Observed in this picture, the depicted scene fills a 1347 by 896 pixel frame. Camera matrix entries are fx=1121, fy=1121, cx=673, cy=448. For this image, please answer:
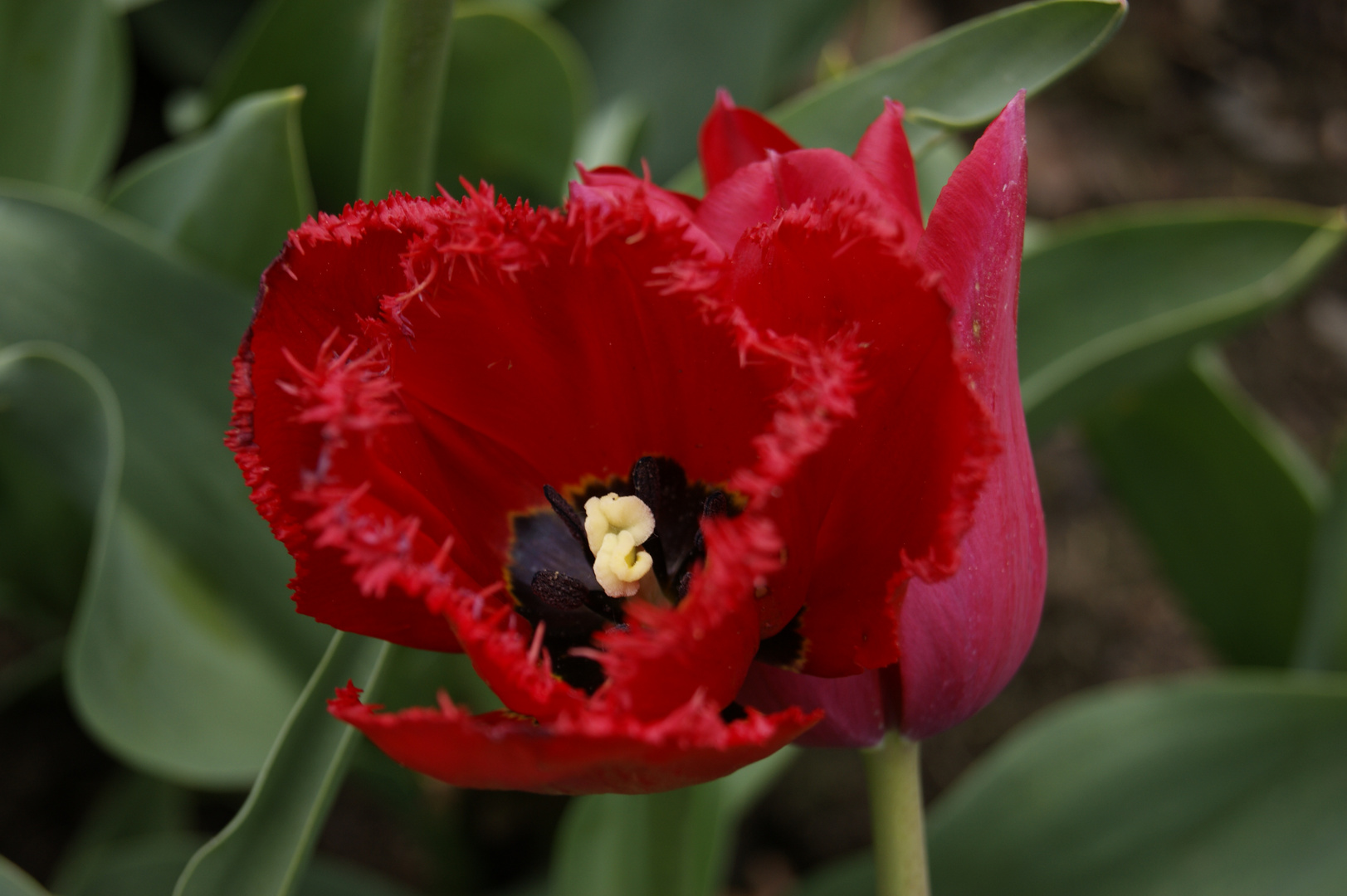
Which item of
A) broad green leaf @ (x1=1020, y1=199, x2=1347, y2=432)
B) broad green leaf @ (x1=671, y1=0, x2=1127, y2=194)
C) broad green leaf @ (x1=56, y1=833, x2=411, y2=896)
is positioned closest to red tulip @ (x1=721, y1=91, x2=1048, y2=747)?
broad green leaf @ (x1=671, y1=0, x2=1127, y2=194)

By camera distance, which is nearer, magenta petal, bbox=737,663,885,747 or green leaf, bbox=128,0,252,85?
magenta petal, bbox=737,663,885,747

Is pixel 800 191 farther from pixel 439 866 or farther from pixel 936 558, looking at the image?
pixel 439 866

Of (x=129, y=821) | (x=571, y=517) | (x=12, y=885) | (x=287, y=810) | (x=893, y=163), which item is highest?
(x=893, y=163)

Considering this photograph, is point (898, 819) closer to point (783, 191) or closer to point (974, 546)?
point (974, 546)

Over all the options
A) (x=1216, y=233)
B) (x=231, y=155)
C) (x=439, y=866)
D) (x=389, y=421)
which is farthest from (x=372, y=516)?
(x=439, y=866)

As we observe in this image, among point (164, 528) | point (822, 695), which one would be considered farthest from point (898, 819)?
point (164, 528)

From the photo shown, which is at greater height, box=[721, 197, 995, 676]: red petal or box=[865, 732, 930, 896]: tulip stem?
box=[721, 197, 995, 676]: red petal

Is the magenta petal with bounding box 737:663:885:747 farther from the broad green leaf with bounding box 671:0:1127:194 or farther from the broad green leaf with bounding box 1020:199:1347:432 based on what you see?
the broad green leaf with bounding box 1020:199:1347:432
